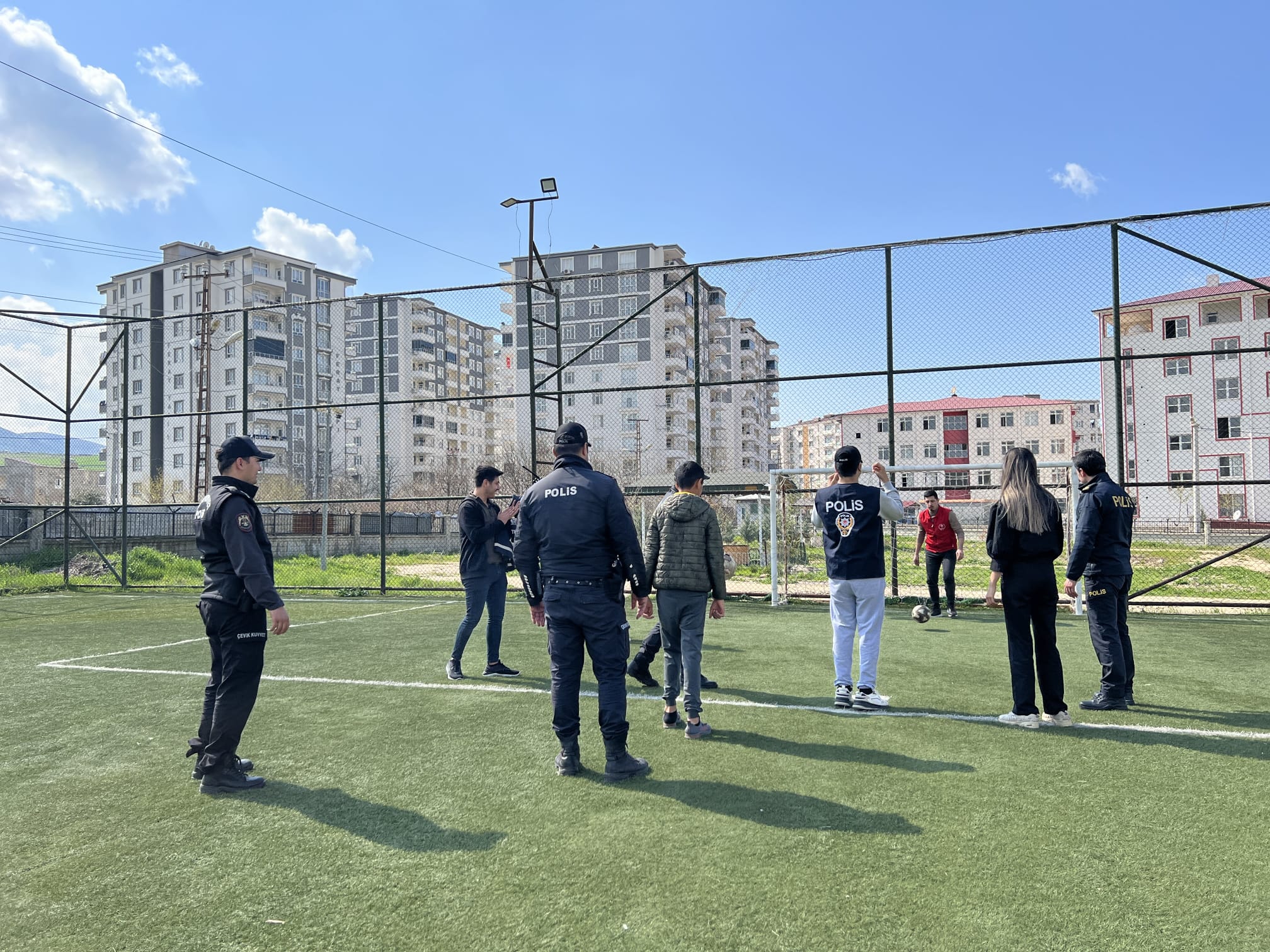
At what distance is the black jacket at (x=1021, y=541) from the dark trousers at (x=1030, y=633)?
0.06 meters

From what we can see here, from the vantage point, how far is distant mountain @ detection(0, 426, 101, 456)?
17484mm

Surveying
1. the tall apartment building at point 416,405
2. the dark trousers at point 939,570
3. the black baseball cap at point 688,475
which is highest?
the tall apartment building at point 416,405

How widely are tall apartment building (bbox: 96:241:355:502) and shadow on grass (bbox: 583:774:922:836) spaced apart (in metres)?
47.4

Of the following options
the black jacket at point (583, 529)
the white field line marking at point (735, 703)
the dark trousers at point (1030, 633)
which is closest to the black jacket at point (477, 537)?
the white field line marking at point (735, 703)

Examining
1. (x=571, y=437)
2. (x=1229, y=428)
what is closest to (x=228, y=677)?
(x=571, y=437)

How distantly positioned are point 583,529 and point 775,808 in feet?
6.01

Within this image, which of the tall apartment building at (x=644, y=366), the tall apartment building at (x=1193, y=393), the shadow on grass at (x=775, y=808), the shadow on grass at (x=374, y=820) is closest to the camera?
the shadow on grass at (x=374, y=820)

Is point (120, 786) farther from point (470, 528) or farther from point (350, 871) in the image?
point (470, 528)

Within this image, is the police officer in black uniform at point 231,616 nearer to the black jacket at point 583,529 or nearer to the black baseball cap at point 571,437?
the black jacket at point 583,529

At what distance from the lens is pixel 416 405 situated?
84.7 feet

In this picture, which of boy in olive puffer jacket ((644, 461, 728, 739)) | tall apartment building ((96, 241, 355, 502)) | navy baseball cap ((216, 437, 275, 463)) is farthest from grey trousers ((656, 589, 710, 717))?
tall apartment building ((96, 241, 355, 502))

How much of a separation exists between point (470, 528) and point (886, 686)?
399cm

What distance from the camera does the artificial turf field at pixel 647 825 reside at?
9.59ft

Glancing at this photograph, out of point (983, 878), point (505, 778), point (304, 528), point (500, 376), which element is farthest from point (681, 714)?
point (500, 376)
